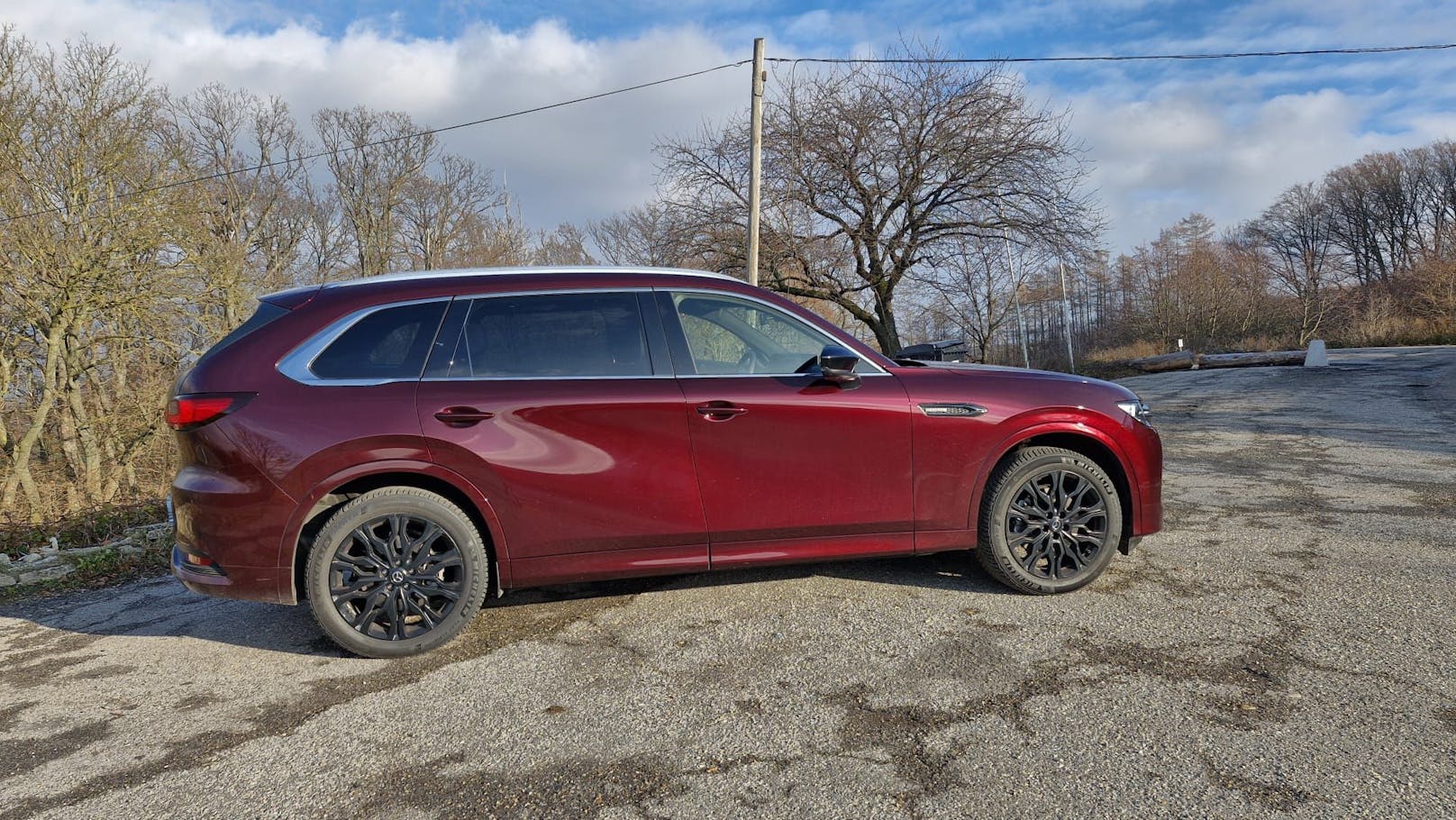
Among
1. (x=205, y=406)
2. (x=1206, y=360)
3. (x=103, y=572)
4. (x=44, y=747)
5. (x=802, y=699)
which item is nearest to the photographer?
(x=44, y=747)

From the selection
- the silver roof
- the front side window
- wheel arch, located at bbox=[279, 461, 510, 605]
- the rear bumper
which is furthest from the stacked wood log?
the rear bumper

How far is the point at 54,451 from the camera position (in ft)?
43.4

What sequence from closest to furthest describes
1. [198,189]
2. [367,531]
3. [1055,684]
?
[1055,684], [367,531], [198,189]

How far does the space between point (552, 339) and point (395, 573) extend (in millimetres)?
1249

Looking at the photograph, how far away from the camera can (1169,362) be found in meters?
26.8

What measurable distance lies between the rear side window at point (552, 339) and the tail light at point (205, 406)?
0.88 m

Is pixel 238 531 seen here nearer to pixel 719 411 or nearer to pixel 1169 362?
pixel 719 411

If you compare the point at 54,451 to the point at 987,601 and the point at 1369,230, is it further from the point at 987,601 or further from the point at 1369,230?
the point at 1369,230

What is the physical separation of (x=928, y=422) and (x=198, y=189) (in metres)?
15.9

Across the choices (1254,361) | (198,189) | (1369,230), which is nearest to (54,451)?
(198,189)

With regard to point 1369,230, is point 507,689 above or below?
below

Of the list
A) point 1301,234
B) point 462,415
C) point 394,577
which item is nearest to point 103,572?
point 394,577

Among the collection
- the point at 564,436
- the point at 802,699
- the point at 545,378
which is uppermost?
the point at 545,378

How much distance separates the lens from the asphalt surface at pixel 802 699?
2.28 metres
